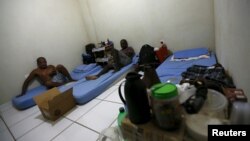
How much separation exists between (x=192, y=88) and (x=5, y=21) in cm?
371

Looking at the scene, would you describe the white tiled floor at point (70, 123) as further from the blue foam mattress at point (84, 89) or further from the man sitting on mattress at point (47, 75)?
the man sitting on mattress at point (47, 75)

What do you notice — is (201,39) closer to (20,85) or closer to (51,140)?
(51,140)

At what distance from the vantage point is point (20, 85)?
10.2ft

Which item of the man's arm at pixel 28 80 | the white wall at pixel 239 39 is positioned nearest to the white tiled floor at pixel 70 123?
the man's arm at pixel 28 80

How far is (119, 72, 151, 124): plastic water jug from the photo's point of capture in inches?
28.5

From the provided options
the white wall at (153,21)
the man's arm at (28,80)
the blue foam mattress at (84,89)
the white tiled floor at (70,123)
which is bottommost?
the white tiled floor at (70,123)

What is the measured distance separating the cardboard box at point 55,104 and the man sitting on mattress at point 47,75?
2.82 ft

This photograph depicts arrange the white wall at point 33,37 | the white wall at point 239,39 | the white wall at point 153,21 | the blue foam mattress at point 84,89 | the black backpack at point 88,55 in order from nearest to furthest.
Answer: the white wall at point 239,39
the blue foam mattress at point 84,89
the white wall at point 153,21
the white wall at point 33,37
the black backpack at point 88,55

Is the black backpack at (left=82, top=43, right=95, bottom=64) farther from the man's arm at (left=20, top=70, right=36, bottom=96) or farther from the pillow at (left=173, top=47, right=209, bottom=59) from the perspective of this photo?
the pillow at (left=173, top=47, right=209, bottom=59)

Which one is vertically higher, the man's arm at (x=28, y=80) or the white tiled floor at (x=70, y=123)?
the man's arm at (x=28, y=80)

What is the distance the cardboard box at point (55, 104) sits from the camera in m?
1.93

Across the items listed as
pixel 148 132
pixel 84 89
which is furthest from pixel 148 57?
pixel 148 132

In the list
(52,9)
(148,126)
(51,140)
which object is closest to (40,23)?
(52,9)

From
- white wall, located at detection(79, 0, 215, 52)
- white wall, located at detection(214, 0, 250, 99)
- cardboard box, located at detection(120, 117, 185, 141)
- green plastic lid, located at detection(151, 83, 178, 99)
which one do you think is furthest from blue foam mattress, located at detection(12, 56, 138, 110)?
white wall, located at detection(214, 0, 250, 99)
